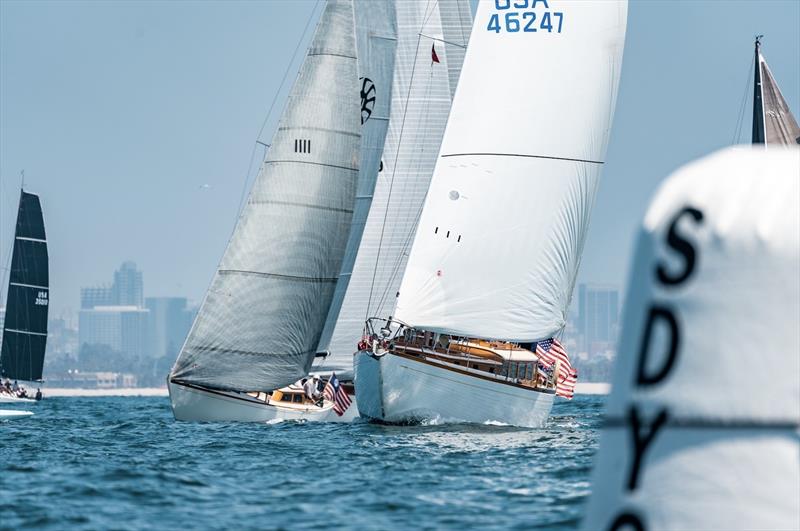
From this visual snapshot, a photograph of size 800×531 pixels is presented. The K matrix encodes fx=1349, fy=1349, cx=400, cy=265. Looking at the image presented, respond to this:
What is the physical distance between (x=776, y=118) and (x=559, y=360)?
20.9 ft

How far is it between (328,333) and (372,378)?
9.25 meters

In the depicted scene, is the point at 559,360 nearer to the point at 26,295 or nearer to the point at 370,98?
the point at 370,98

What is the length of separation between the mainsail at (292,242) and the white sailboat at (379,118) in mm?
1280

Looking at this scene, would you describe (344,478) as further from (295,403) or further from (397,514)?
(295,403)

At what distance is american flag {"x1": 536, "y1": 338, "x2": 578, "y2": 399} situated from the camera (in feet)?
82.9

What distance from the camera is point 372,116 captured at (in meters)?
32.6

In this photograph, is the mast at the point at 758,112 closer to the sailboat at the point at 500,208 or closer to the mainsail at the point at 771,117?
the mainsail at the point at 771,117

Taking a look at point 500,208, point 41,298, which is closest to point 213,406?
point 500,208

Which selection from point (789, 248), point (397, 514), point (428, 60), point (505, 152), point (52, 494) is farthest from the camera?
point (428, 60)

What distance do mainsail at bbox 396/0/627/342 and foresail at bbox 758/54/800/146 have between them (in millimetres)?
3831

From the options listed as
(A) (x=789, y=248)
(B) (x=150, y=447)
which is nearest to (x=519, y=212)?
(B) (x=150, y=447)

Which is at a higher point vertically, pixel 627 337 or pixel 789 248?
pixel 789 248

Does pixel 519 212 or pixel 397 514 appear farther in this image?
pixel 519 212

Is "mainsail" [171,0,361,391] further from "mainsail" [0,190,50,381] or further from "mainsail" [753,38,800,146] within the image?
"mainsail" [0,190,50,381]
